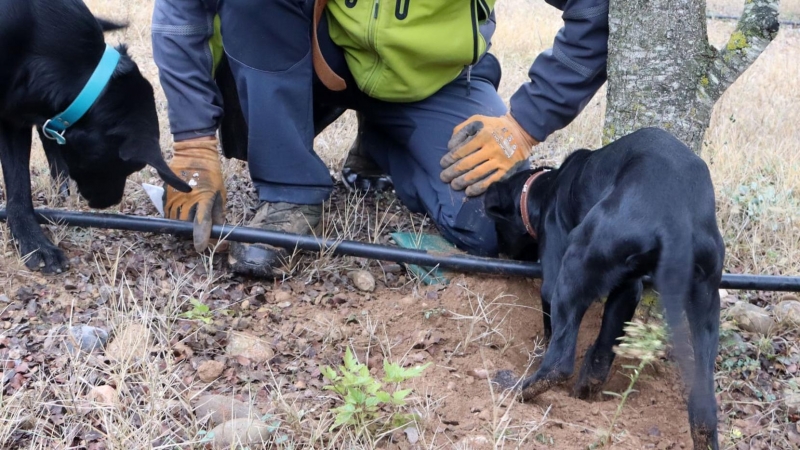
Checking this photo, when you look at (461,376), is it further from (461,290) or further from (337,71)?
(337,71)

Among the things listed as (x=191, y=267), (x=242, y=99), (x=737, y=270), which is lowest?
(x=191, y=267)

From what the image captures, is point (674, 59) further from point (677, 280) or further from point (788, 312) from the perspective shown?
point (677, 280)

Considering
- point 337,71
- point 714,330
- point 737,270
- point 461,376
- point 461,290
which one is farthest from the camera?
point 337,71

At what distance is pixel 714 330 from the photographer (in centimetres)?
210

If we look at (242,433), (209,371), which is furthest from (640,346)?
(209,371)

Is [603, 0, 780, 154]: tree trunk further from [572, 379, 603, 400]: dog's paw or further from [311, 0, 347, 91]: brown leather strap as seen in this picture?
[311, 0, 347, 91]: brown leather strap

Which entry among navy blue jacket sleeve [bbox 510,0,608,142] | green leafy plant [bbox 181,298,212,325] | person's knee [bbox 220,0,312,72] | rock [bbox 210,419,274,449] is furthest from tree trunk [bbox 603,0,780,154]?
rock [bbox 210,419,274,449]

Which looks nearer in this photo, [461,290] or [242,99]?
[461,290]

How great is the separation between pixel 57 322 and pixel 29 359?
0.24 m

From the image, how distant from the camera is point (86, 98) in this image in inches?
105

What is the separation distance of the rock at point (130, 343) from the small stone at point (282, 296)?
596 mm

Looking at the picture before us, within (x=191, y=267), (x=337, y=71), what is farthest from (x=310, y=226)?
(x=337, y=71)

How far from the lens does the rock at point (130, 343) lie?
7.10ft

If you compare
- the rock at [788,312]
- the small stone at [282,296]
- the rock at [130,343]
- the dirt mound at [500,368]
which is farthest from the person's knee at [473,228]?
the rock at [130,343]
